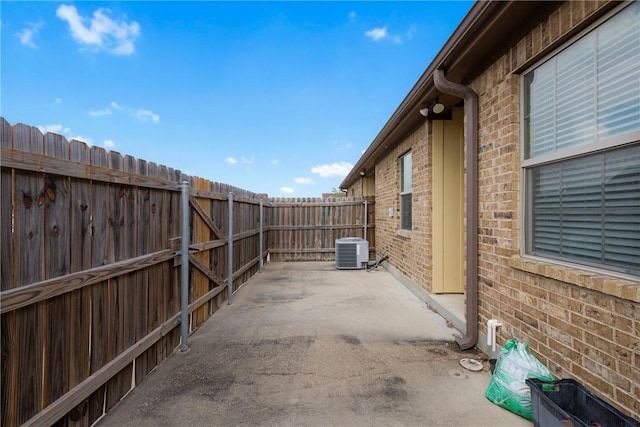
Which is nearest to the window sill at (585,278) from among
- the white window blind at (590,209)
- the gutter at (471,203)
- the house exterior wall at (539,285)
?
the house exterior wall at (539,285)

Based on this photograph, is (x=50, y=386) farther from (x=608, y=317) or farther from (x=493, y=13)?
(x=493, y=13)

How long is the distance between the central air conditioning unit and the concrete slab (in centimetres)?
342

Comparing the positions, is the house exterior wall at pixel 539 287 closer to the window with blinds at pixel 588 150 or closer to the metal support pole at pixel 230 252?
the window with blinds at pixel 588 150

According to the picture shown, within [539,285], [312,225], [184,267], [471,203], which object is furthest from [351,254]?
[539,285]

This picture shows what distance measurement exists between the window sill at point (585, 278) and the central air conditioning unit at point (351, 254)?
18.8 feet

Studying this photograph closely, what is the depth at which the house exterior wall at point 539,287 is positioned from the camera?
180 cm

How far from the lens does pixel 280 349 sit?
3465 mm

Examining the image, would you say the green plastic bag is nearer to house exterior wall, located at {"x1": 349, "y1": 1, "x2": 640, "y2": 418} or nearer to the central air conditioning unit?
house exterior wall, located at {"x1": 349, "y1": 1, "x2": 640, "y2": 418}

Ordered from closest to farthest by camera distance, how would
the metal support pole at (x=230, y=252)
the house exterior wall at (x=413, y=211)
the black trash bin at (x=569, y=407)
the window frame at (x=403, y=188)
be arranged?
the black trash bin at (x=569, y=407) < the house exterior wall at (x=413, y=211) < the metal support pole at (x=230, y=252) < the window frame at (x=403, y=188)

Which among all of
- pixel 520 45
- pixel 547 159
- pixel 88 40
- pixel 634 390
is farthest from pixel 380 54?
pixel 634 390

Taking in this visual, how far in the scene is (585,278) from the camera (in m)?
2.00

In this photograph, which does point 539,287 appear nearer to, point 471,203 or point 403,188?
point 471,203

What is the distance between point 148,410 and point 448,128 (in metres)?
5.20

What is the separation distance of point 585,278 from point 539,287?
0.52 m
